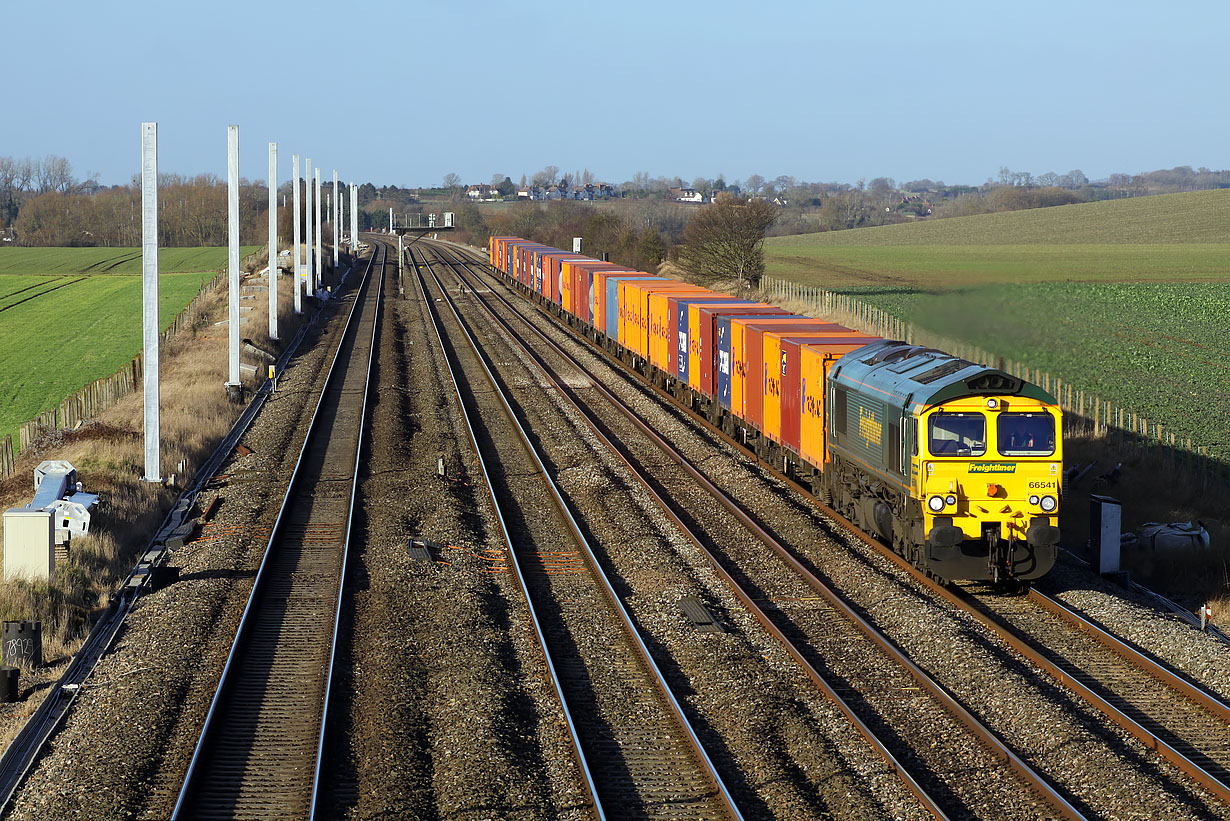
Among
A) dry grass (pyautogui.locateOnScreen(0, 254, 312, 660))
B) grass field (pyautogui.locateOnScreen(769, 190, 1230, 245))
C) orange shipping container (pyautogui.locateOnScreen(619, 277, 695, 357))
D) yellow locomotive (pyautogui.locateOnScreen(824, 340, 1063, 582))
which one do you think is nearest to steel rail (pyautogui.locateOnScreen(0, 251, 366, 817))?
dry grass (pyautogui.locateOnScreen(0, 254, 312, 660))

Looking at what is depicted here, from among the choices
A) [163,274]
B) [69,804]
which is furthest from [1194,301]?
[163,274]

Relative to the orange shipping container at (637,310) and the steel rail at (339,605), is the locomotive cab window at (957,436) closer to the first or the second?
the steel rail at (339,605)

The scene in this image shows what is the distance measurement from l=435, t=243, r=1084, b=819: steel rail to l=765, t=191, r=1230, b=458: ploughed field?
4.99m

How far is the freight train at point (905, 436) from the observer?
15.4m

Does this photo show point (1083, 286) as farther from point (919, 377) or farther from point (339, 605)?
point (339, 605)

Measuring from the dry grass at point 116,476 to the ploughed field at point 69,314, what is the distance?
656 cm

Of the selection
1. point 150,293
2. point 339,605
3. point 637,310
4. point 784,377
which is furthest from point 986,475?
point 637,310

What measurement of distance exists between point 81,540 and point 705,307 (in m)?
15.8

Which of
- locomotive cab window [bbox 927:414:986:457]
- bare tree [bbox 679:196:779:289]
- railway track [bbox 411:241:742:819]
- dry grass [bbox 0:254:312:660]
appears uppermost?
bare tree [bbox 679:196:779:289]

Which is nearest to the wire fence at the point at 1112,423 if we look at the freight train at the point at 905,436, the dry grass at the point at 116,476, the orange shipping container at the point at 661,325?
the freight train at the point at 905,436

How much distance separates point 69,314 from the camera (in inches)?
2781

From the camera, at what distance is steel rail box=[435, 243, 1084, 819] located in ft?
33.3

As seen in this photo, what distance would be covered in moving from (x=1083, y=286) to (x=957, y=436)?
5722 centimetres

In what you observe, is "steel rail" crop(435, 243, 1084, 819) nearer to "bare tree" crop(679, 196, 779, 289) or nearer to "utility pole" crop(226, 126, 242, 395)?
"utility pole" crop(226, 126, 242, 395)
